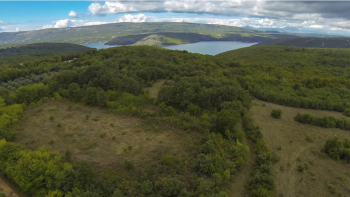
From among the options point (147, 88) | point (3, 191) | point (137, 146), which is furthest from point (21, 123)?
point (147, 88)

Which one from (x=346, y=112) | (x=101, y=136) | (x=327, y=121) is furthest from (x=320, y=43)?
(x=101, y=136)

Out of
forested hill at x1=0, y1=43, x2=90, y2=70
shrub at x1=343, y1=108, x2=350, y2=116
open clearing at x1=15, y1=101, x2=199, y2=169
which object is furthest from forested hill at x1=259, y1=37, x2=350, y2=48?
forested hill at x1=0, y1=43, x2=90, y2=70

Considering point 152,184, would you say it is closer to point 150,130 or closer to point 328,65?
point 150,130

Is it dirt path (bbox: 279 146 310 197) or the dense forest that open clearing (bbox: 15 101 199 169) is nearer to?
the dense forest

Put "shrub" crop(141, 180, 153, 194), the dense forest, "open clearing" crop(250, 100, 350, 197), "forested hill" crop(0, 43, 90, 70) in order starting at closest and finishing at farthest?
"shrub" crop(141, 180, 153, 194), the dense forest, "open clearing" crop(250, 100, 350, 197), "forested hill" crop(0, 43, 90, 70)

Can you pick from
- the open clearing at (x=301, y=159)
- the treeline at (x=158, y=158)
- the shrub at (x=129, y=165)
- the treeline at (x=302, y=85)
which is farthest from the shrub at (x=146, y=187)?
the treeline at (x=302, y=85)

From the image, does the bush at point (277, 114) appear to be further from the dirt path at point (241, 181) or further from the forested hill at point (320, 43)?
the forested hill at point (320, 43)
